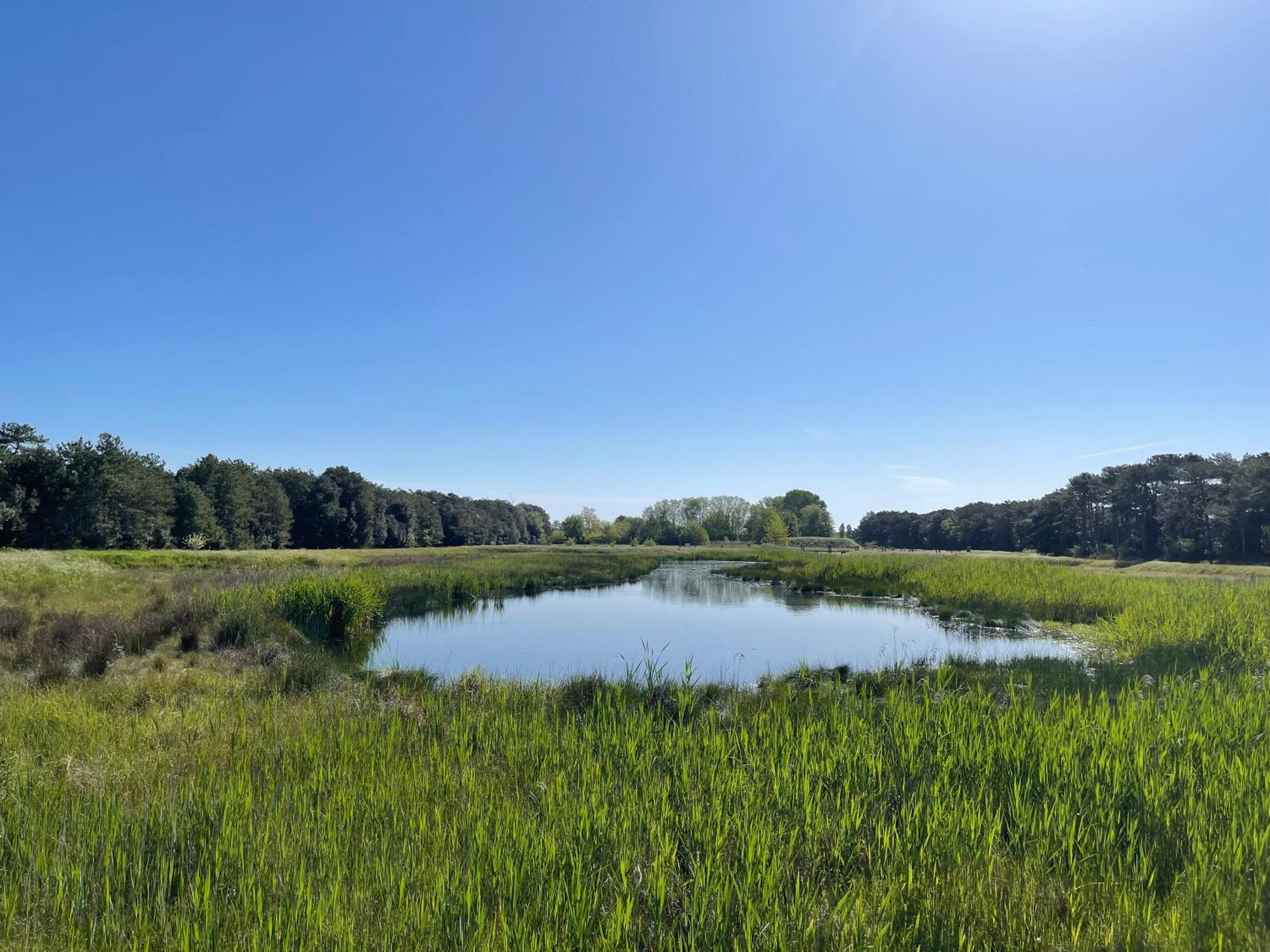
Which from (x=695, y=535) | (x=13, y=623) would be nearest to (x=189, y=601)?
(x=13, y=623)

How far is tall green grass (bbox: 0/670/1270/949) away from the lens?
10.2 ft

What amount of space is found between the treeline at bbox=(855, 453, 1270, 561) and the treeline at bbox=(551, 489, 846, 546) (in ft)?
126

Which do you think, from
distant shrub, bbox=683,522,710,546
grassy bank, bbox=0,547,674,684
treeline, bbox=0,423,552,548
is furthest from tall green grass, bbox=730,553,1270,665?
distant shrub, bbox=683,522,710,546

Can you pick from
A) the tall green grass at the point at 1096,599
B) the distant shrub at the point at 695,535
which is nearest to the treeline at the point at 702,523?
the distant shrub at the point at 695,535

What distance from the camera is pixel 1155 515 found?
58.4 metres

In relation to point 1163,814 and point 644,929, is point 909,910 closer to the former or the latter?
point 644,929

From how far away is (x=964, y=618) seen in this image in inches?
750

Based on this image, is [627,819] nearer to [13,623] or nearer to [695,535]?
[13,623]

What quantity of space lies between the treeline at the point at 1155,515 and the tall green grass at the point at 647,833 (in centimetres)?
5653

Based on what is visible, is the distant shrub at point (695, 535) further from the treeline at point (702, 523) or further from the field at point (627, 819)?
the field at point (627, 819)

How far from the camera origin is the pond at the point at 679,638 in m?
13.0

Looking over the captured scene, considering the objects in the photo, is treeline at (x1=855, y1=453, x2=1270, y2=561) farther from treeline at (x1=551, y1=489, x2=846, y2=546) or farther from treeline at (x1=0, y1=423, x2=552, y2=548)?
treeline at (x1=0, y1=423, x2=552, y2=548)

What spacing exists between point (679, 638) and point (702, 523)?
10890 cm

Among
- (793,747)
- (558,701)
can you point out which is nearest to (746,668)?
(558,701)
